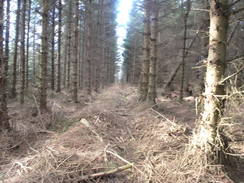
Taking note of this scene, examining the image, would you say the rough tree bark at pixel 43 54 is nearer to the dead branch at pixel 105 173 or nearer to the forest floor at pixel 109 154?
the forest floor at pixel 109 154

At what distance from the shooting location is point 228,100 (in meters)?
3.75

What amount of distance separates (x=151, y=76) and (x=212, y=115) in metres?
6.54

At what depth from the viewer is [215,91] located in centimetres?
362

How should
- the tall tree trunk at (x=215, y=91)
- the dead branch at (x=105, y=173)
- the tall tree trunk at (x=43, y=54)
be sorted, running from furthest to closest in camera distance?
the tall tree trunk at (x=43, y=54) < the tall tree trunk at (x=215, y=91) < the dead branch at (x=105, y=173)

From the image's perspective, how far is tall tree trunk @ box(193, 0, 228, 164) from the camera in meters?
3.58

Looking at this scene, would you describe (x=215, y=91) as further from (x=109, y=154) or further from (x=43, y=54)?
(x=43, y=54)

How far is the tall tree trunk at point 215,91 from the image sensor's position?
11.7ft

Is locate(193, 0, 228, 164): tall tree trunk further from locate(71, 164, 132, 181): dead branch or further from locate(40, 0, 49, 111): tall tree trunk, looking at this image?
locate(40, 0, 49, 111): tall tree trunk

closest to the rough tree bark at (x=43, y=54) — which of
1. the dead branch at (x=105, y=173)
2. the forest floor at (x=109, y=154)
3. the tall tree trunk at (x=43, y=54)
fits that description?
the tall tree trunk at (x=43, y=54)

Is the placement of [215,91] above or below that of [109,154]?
above

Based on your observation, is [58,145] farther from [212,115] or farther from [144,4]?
[144,4]

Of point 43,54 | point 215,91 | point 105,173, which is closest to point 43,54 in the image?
point 43,54

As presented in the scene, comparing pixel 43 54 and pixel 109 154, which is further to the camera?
pixel 43 54

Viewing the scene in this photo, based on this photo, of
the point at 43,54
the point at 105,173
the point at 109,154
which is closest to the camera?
the point at 105,173
